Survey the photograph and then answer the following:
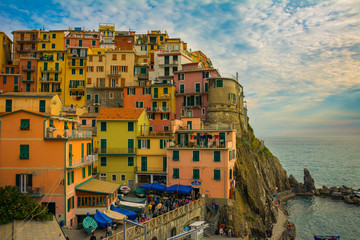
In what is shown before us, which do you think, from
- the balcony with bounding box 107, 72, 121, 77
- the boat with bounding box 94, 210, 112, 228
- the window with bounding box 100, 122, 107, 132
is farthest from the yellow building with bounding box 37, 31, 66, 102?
Answer: the boat with bounding box 94, 210, 112, 228

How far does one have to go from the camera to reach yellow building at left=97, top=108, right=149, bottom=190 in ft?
137

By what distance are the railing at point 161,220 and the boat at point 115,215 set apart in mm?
3176

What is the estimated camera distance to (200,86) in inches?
2165

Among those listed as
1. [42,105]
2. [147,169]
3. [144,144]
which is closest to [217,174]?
[147,169]

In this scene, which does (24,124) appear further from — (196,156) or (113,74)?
(113,74)

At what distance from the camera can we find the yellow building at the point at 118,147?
137 feet

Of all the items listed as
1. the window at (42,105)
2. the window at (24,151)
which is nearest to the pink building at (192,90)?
the window at (42,105)

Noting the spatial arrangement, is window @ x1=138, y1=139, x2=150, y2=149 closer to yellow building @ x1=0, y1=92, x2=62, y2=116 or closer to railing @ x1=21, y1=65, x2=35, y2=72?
yellow building @ x1=0, y1=92, x2=62, y2=116

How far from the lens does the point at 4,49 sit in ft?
220

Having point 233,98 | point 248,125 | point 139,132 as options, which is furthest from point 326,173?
point 139,132

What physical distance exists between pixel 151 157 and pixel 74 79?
30.2 meters

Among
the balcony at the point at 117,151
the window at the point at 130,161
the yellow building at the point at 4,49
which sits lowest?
the window at the point at 130,161

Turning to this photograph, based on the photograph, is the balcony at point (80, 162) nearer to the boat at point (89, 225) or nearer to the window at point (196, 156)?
the boat at point (89, 225)

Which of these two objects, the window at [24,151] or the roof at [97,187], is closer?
the window at [24,151]
